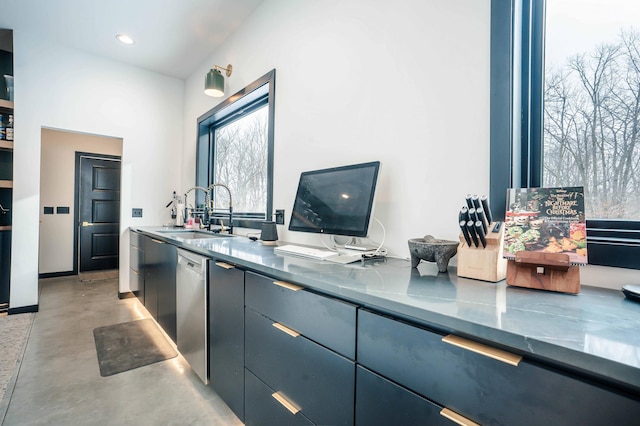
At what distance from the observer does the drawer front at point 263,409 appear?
104 cm

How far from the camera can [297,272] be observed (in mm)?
1024

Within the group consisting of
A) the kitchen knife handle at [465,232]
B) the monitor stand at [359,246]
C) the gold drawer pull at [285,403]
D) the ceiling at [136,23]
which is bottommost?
the gold drawer pull at [285,403]

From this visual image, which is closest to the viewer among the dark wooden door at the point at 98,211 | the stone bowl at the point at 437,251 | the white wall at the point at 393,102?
the stone bowl at the point at 437,251

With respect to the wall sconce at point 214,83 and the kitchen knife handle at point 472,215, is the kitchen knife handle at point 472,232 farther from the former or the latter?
the wall sconce at point 214,83

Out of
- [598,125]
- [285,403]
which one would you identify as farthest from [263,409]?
[598,125]

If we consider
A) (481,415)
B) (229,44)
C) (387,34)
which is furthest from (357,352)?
(229,44)

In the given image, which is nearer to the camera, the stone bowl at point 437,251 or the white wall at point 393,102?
the stone bowl at point 437,251

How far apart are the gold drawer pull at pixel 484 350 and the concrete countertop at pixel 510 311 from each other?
0.01 m

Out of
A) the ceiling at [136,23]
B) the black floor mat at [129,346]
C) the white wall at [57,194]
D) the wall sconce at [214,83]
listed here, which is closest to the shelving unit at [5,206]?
the ceiling at [136,23]

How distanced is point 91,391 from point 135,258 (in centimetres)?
179

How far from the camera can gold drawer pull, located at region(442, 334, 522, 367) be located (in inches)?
21.3

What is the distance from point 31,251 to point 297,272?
351cm

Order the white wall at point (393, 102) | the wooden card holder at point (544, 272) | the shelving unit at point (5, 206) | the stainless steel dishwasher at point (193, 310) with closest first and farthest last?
the wooden card holder at point (544, 272) < the white wall at point (393, 102) < the stainless steel dishwasher at point (193, 310) < the shelving unit at point (5, 206)

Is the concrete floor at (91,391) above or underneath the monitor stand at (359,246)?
underneath
